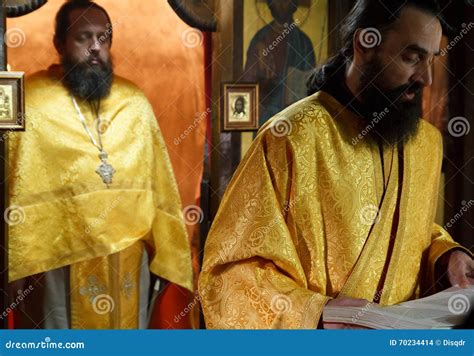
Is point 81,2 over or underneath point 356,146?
over

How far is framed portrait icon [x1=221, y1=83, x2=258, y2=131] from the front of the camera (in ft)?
11.2

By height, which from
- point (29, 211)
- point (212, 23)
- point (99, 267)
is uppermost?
point (212, 23)

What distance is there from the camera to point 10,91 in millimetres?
3227

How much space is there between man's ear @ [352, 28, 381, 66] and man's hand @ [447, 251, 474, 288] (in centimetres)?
75

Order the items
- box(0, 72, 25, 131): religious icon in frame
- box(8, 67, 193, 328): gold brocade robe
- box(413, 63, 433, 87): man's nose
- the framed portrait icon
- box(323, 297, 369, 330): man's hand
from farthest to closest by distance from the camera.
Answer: the framed portrait icon
box(8, 67, 193, 328): gold brocade robe
box(0, 72, 25, 131): religious icon in frame
box(413, 63, 433, 87): man's nose
box(323, 297, 369, 330): man's hand

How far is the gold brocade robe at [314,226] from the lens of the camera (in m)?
2.88

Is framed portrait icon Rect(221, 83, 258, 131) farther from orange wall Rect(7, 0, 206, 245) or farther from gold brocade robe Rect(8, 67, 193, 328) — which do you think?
gold brocade robe Rect(8, 67, 193, 328)

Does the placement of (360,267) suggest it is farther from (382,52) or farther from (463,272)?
(382,52)

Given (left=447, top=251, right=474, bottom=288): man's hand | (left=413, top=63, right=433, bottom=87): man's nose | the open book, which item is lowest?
the open book

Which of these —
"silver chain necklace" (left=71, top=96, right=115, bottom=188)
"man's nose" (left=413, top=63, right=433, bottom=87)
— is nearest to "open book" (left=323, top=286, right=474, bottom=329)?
"man's nose" (left=413, top=63, right=433, bottom=87)

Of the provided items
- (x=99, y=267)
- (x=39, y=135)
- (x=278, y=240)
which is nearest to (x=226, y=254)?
(x=278, y=240)

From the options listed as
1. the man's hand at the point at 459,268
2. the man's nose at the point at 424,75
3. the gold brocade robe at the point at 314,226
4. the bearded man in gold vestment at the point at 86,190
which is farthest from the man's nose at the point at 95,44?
the man's hand at the point at 459,268

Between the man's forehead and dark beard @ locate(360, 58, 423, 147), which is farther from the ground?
the man's forehead

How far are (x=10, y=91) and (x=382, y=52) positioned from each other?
1365 mm
